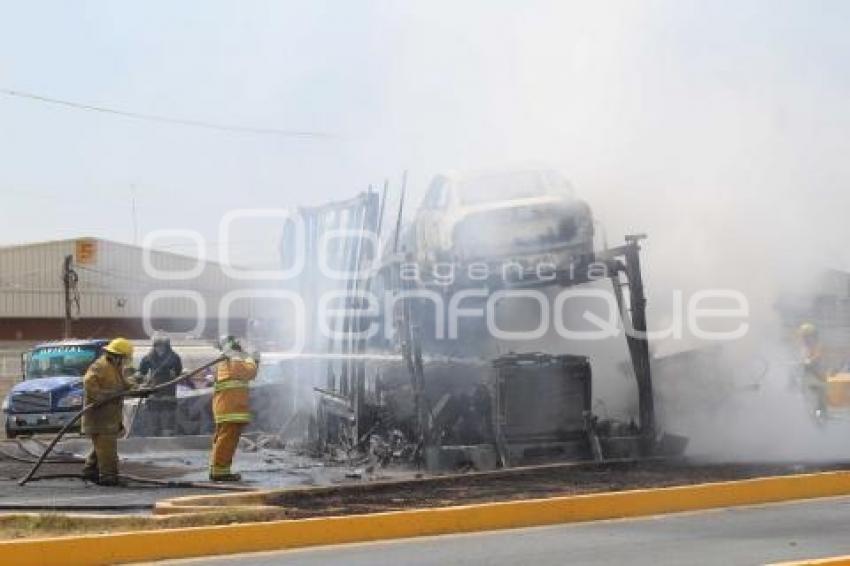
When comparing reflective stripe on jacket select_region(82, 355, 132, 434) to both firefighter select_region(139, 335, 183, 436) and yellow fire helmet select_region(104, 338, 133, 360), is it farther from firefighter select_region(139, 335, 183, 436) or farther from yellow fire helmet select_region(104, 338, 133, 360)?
firefighter select_region(139, 335, 183, 436)

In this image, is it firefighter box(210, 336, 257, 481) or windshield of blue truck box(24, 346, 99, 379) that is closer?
firefighter box(210, 336, 257, 481)

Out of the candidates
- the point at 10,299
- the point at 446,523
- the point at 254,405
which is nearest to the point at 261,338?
the point at 254,405

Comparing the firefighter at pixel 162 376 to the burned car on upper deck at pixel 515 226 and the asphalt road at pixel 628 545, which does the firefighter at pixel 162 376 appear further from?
the asphalt road at pixel 628 545

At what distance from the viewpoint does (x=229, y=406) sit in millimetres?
10812

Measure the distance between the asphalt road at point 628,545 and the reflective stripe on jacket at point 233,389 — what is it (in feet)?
10.5

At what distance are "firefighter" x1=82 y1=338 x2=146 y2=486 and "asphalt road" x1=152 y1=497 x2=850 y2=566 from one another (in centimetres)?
356

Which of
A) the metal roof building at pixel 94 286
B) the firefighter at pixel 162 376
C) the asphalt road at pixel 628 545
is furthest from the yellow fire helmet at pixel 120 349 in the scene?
the metal roof building at pixel 94 286

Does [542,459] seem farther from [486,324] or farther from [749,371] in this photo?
[749,371]

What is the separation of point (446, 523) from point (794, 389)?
633cm

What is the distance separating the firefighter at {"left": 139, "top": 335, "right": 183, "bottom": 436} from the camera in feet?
49.7

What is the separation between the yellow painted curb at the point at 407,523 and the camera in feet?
23.6

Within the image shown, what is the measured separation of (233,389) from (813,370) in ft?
22.1

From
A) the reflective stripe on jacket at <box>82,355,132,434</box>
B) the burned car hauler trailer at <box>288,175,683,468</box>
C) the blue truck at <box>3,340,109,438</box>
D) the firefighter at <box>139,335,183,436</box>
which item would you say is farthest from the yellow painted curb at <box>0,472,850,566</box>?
the blue truck at <box>3,340,109,438</box>

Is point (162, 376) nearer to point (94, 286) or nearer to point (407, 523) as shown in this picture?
point (407, 523)
